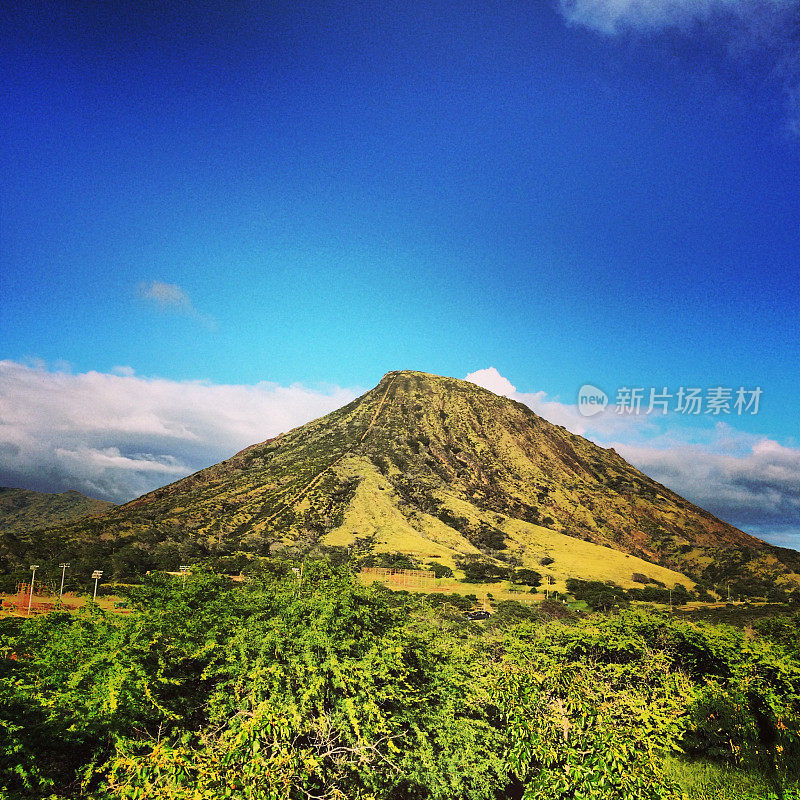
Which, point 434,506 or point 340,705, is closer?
point 340,705

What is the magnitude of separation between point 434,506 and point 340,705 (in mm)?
121293

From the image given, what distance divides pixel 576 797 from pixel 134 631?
24.0 ft

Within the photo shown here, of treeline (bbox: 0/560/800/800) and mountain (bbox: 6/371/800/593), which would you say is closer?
treeline (bbox: 0/560/800/800)

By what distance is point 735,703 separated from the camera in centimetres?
1180

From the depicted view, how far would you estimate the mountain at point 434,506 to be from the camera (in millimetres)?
102938

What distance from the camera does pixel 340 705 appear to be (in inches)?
344

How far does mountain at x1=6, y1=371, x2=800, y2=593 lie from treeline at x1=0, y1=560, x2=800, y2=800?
7610 centimetres

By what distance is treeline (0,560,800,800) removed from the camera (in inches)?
285

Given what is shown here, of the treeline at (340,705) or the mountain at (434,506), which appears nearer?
the treeline at (340,705)

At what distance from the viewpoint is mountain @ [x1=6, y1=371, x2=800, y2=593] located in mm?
102938

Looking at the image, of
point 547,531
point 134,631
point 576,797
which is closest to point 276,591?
point 134,631

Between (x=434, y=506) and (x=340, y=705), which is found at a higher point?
(x=434, y=506)

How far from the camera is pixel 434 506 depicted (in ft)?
420

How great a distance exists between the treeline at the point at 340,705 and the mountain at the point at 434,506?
76.1 meters
